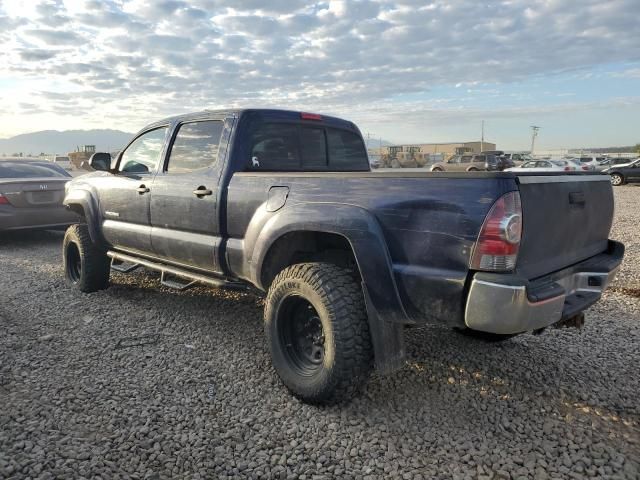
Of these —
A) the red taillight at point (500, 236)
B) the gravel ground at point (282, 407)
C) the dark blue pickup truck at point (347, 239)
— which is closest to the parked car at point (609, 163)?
the gravel ground at point (282, 407)

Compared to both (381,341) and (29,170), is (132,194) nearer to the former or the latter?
(381,341)

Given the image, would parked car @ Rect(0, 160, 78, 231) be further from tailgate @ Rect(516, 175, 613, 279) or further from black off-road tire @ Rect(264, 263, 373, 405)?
tailgate @ Rect(516, 175, 613, 279)

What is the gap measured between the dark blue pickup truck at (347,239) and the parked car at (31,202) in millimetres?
4299

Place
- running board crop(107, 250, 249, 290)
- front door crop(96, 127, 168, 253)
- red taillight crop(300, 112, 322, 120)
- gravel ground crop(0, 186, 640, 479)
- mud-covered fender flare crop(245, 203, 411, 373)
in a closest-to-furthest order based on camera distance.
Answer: gravel ground crop(0, 186, 640, 479) < mud-covered fender flare crop(245, 203, 411, 373) < running board crop(107, 250, 249, 290) < red taillight crop(300, 112, 322, 120) < front door crop(96, 127, 168, 253)

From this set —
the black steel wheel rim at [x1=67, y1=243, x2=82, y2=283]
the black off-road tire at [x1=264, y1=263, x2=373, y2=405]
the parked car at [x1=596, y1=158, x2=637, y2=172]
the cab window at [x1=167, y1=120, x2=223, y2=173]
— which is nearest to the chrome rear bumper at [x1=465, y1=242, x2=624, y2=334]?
the black off-road tire at [x1=264, y1=263, x2=373, y2=405]

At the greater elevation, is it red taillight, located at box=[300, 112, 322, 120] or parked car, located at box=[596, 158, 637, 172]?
red taillight, located at box=[300, 112, 322, 120]

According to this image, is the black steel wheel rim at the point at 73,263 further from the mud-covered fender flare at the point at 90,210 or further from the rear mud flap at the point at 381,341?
the rear mud flap at the point at 381,341

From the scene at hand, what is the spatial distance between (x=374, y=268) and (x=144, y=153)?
3.15 m

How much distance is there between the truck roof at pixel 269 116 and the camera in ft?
12.5

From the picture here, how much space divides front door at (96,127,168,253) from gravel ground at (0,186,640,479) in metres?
0.80

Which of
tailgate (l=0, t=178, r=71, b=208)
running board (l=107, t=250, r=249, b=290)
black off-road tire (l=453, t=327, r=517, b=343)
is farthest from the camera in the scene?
tailgate (l=0, t=178, r=71, b=208)

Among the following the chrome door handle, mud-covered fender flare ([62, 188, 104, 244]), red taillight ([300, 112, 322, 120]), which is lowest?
mud-covered fender flare ([62, 188, 104, 244])

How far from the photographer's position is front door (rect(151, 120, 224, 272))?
12.3 ft

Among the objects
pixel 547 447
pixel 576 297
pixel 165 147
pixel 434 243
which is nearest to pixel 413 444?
pixel 547 447
